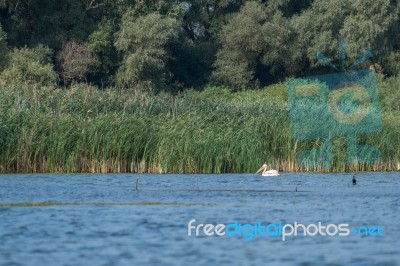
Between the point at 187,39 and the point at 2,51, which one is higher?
the point at 187,39

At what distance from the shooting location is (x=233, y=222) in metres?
19.8

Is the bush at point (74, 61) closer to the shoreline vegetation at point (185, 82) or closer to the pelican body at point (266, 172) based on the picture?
the shoreline vegetation at point (185, 82)

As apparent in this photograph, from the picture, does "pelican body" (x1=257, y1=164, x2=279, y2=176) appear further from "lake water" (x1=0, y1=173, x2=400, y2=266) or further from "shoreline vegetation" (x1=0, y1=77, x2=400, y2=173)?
"shoreline vegetation" (x1=0, y1=77, x2=400, y2=173)

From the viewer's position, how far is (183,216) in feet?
67.8

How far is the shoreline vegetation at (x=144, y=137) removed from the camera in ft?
104

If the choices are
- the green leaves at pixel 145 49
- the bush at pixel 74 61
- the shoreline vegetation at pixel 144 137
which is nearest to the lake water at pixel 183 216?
the shoreline vegetation at pixel 144 137

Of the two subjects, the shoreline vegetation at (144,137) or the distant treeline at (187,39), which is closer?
the shoreline vegetation at (144,137)

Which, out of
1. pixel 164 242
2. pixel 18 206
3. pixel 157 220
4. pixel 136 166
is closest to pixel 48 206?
pixel 18 206

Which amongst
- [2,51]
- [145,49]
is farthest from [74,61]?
[2,51]

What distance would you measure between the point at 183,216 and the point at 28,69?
3125 cm

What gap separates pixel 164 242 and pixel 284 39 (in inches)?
1781

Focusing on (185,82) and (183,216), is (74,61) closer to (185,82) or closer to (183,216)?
(185,82)

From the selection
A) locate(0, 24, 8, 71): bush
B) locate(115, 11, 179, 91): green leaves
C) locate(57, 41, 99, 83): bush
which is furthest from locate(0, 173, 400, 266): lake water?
locate(57, 41, 99, 83): bush

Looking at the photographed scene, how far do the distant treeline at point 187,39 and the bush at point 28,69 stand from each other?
1.58ft
